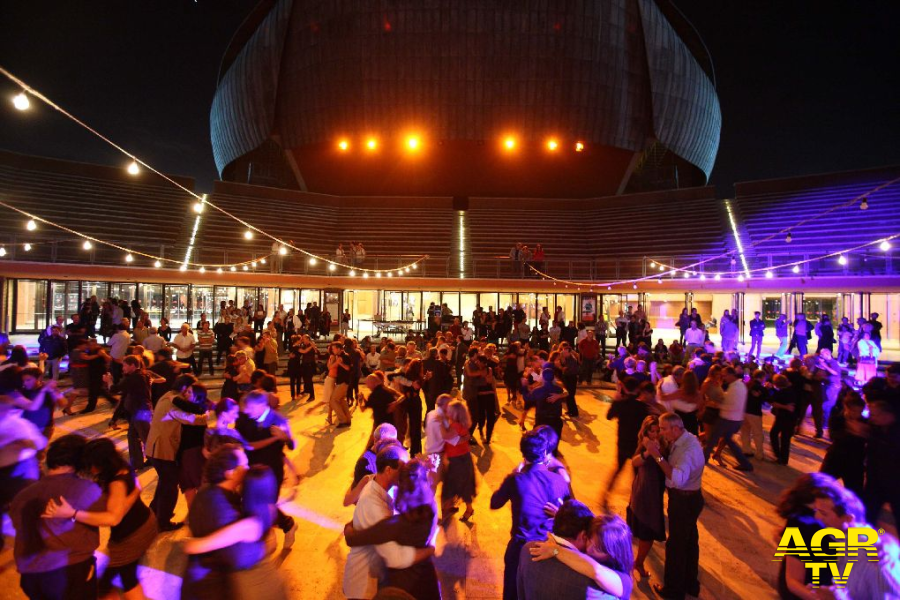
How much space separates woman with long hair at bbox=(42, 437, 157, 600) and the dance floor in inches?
31.4

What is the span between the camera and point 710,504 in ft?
21.0

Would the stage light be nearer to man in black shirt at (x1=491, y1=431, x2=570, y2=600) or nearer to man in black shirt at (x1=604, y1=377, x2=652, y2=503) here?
man in black shirt at (x1=491, y1=431, x2=570, y2=600)

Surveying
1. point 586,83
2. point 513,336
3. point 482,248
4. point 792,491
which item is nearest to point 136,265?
point 513,336

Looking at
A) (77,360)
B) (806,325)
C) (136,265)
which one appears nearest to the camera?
(77,360)

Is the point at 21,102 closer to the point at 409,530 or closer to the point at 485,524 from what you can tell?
the point at 409,530

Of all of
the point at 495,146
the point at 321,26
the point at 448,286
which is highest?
the point at 321,26

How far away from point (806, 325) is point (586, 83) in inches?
799

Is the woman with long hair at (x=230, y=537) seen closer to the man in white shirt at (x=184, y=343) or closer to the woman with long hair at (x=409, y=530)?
the woman with long hair at (x=409, y=530)

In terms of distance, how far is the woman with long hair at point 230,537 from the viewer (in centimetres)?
293

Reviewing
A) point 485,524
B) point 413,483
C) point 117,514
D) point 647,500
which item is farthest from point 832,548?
point 117,514

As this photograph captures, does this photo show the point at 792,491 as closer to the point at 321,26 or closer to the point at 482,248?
the point at 482,248

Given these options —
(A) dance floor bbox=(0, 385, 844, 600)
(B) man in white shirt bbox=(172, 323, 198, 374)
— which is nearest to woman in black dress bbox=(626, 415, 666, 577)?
(A) dance floor bbox=(0, 385, 844, 600)

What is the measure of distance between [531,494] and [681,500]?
1.57m

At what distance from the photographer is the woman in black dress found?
442cm
